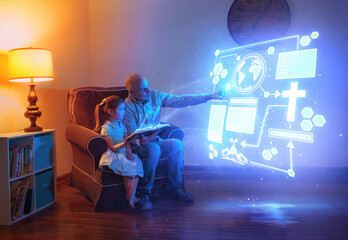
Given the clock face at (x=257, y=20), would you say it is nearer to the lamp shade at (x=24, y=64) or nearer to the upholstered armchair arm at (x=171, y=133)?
the upholstered armchair arm at (x=171, y=133)

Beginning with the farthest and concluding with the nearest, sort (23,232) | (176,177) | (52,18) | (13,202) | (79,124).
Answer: (52,18) < (79,124) < (176,177) < (13,202) < (23,232)

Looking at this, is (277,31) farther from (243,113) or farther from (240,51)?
(243,113)

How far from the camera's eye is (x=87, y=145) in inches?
82.4

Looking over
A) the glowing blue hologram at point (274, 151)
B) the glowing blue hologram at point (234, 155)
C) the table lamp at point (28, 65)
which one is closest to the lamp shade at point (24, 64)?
the table lamp at point (28, 65)

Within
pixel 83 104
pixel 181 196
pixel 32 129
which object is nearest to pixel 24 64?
pixel 32 129

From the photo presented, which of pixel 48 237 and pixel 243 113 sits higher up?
pixel 243 113

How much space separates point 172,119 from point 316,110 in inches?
54.3

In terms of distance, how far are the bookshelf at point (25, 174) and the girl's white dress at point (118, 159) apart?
0.46 m

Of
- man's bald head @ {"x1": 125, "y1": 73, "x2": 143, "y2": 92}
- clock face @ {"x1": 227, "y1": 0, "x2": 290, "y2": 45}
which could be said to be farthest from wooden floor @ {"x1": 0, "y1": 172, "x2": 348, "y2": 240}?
clock face @ {"x1": 227, "y1": 0, "x2": 290, "y2": 45}

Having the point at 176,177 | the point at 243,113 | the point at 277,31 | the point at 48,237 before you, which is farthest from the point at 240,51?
the point at 48,237

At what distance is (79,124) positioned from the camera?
Result: 2.54m

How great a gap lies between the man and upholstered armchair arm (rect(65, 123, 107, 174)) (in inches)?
11.4

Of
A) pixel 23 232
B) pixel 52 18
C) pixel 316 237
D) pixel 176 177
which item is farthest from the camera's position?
pixel 52 18

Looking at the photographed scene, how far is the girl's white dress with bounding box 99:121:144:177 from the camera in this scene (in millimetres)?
2130
